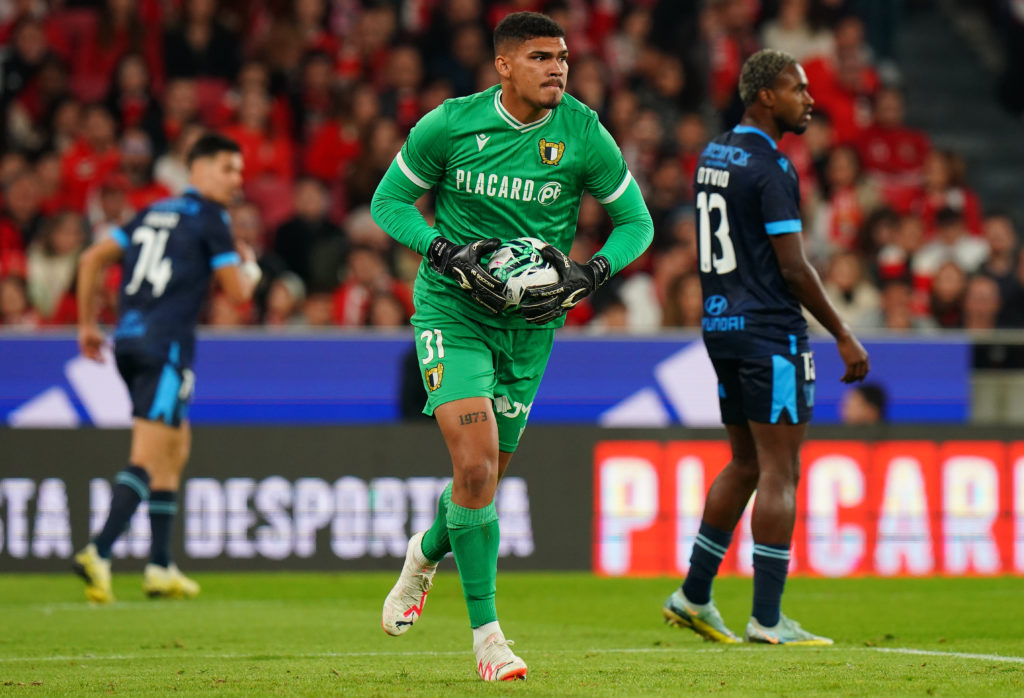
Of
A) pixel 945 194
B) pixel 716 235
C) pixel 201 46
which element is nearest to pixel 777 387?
pixel 716 235

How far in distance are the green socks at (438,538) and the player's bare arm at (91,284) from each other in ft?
13.7

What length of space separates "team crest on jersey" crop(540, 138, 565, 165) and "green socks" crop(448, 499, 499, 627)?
1.34m

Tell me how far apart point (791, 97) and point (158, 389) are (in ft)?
14.2

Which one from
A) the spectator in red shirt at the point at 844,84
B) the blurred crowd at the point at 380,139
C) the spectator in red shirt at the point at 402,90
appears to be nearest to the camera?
the blurred crowd at the point at 380,139

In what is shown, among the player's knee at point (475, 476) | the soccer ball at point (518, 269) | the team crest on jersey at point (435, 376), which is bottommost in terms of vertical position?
the player's knee at point (475, 476)

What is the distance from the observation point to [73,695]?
5270 mm

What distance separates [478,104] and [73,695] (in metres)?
2.64

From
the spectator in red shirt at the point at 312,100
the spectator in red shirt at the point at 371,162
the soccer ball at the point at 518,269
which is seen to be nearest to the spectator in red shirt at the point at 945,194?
the spectator in red shirt at the point at 371,162

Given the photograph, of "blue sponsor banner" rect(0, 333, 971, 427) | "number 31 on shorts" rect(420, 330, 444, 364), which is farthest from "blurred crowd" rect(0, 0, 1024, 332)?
"number 31 on shorts" rect(420, 330, 444, 364)

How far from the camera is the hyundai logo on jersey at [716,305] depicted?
7180 millimetres

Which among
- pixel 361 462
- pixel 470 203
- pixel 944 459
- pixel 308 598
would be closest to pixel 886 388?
pixel 944 459

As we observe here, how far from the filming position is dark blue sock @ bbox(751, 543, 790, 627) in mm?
6992

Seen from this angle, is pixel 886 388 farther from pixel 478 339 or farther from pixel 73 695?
pixel 73 695

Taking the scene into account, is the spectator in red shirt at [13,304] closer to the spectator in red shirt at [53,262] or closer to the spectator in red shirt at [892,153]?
the spectator in red shirt at [53,262]
